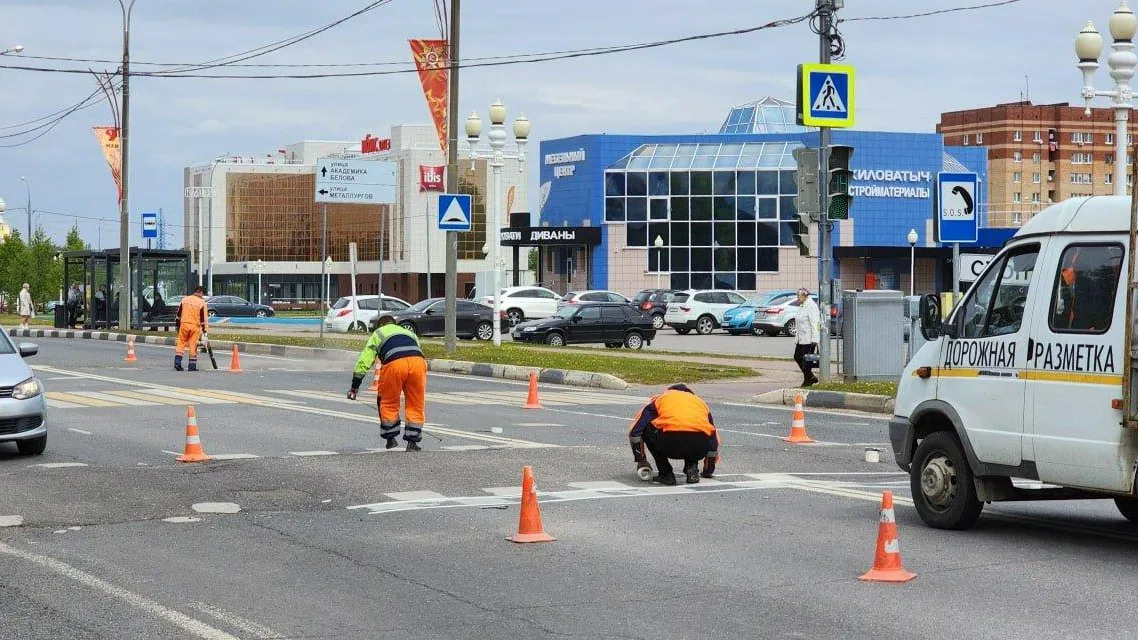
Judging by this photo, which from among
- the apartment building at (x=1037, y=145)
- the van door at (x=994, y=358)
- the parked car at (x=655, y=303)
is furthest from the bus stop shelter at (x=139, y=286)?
the apartment building at (x=1037, y=145)

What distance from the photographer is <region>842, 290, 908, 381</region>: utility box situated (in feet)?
77.9

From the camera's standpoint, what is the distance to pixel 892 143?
2938 inches

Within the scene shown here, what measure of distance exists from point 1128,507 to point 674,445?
12.5 feet

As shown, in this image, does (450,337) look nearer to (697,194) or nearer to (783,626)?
(783,626)

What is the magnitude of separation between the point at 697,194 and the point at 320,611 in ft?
219

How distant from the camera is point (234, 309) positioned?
7194cm

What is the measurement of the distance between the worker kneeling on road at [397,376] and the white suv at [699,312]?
38.4 metres

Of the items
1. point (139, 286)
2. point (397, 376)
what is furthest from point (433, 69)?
point (139, 286)

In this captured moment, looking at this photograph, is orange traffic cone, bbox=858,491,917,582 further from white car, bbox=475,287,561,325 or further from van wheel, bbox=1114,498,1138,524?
white car, bbox=475,287,561,325

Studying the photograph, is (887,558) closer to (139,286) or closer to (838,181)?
(838,181)

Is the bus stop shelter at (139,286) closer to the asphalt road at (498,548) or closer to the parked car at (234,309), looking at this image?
the parked car at (234,309)

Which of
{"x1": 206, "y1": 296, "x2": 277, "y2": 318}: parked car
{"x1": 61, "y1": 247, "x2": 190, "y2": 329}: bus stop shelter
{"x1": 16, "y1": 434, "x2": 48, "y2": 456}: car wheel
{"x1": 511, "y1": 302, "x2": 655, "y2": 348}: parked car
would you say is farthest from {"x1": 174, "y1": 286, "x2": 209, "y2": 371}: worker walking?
{"x1": 206, "y1": 296, "x2": 277, "y2": 318}: parked car

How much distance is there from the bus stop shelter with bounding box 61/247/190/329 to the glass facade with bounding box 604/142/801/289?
29047 millimetres

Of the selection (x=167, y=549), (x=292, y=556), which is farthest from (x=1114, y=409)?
(x=167, y=549)
